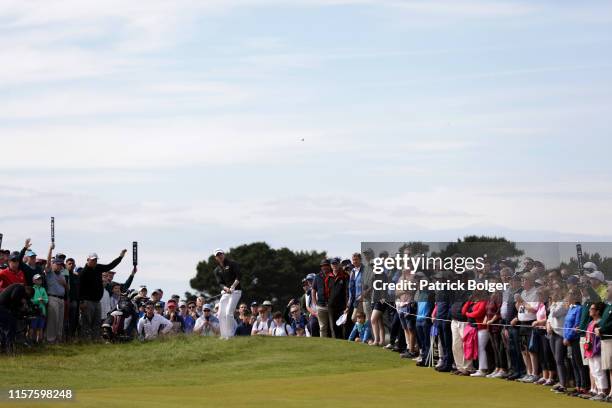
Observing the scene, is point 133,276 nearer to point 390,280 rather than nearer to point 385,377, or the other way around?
point 390,280

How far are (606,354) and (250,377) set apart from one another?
30.0 ft

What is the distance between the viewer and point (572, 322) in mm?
22922

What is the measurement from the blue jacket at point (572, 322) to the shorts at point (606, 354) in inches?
47.1

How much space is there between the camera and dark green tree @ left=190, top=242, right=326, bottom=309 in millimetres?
119625

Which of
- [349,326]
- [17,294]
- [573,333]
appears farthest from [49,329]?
[573,333]

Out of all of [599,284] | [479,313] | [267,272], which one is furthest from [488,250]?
[267,272]

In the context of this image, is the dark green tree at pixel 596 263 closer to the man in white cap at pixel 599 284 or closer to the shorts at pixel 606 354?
the man in white cap at pixel 599 284

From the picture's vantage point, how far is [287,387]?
25.0 meters

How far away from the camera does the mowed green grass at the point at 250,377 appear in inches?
877

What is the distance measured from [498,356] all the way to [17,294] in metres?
12.5

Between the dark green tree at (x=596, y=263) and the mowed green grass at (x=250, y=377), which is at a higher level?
the dark green tree at (x=596, y=263)

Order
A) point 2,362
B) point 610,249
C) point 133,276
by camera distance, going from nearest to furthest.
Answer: point 610,249, point 2,362, point 133,276

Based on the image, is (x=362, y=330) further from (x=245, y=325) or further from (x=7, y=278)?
(x=7, y=278)

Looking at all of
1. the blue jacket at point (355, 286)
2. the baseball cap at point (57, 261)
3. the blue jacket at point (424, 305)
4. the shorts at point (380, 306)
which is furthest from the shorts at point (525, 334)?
the baseball cap at point (57, 261)
